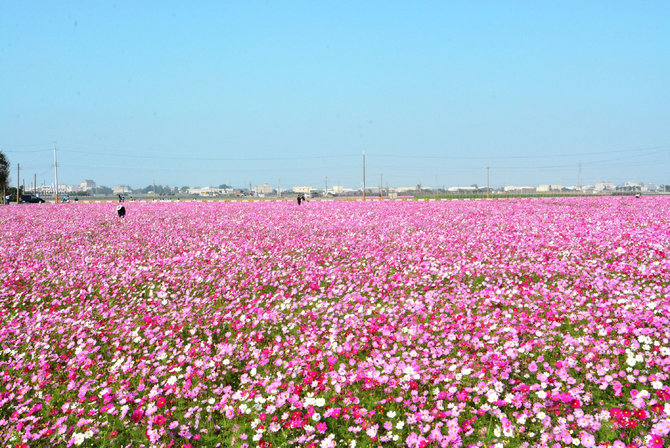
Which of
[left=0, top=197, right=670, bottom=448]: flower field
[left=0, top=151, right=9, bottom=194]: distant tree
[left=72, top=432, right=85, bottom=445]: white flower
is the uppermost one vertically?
[left=0, top=151, right=9, bottom=194]: distant tree

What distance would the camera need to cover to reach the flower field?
3.94 m

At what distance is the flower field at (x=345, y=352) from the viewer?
12.9ft

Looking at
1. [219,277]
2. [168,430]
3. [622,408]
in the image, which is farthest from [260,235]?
[622,408]

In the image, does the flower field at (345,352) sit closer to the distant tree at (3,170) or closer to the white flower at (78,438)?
the white flower at (78,438)

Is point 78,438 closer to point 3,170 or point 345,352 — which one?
point 345,352

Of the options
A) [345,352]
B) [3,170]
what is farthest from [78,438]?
[3,170]

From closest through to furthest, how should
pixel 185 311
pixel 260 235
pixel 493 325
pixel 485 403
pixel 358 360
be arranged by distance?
pixel 485 403 → pixel 358 360 → pixel 493 325 → pixel 185 311 → pixel 260 235

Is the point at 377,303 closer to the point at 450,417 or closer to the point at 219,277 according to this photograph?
the point at 450,417

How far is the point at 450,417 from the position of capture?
4039 millimetres

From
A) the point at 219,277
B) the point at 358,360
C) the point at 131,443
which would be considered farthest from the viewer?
the point at 219,277

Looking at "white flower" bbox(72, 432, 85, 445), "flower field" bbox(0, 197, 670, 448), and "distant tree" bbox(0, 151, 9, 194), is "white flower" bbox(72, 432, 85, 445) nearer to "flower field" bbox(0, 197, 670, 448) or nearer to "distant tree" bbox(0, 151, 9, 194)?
"flower field" bbox(0, 197, 670, 448)

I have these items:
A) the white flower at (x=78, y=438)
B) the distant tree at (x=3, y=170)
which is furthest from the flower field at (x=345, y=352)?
the distant tree at (x=3, y=170)

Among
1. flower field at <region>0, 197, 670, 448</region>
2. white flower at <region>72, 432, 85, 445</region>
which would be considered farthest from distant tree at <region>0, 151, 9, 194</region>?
white flower at <region>72, 432, 85, 445</region>

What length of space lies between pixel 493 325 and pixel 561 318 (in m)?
1.11
